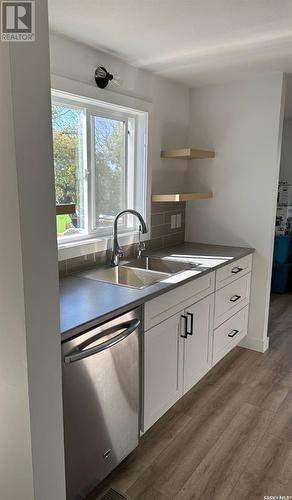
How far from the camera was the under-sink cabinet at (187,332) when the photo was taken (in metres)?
1.90

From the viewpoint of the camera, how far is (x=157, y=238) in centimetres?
299

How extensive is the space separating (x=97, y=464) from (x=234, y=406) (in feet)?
3.66

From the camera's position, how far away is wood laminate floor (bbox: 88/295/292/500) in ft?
5.67

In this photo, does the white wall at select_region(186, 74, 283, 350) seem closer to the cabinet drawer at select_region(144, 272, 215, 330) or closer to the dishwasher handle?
the cabinet drawer at select_region(144, 272, 215, 330)

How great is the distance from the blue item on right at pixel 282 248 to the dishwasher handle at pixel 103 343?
11.6 feet

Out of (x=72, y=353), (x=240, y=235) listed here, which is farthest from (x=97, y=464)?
(x=240, y=235)

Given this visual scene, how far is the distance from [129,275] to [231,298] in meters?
0.86

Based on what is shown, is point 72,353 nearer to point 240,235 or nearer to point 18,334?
point 18,334

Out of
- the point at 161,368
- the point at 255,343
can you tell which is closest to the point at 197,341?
the point at 161,368

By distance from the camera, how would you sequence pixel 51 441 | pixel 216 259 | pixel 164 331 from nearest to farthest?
pixel 51 441, pixel 164 331, pixel 216 259

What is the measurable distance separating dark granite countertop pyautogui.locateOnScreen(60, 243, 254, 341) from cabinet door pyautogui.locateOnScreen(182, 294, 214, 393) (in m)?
0.24

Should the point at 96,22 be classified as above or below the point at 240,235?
above

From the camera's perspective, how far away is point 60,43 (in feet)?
6.48

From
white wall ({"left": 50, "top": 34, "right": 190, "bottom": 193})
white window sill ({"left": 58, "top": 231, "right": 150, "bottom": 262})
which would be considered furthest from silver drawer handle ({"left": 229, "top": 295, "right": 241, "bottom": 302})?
white wall ({"left": 50, "top": 34, "right": 190, "bottom": 193})
